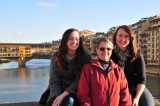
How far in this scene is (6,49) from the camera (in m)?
41.9

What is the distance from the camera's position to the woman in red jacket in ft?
5.92

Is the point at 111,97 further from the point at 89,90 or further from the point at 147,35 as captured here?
the point at 147,35

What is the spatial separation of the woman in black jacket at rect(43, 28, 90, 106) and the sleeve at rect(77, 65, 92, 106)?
0.12 m

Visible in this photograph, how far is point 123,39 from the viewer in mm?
2148

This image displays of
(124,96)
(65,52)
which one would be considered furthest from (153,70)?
(124,96)

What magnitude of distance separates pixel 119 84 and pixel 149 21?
28.1 m

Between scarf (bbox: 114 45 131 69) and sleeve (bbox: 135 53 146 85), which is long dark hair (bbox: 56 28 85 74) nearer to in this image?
scarf (bbox: 114 45 131 69)

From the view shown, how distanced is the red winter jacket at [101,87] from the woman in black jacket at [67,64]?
0.15 metres

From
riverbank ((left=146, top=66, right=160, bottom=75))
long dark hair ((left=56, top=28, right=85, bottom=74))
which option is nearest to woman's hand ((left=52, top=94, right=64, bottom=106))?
long dark hair ((left=56, top=28, right=85, bottom=74))

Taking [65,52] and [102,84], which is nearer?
[102,84]

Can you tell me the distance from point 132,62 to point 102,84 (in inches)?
15.7

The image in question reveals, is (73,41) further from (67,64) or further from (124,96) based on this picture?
(124,96)

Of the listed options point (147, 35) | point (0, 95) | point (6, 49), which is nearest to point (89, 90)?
point (0, 95)

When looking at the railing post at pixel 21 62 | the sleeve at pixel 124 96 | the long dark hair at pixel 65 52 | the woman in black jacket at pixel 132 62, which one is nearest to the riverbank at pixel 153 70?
the railing post at pixel 21 62
